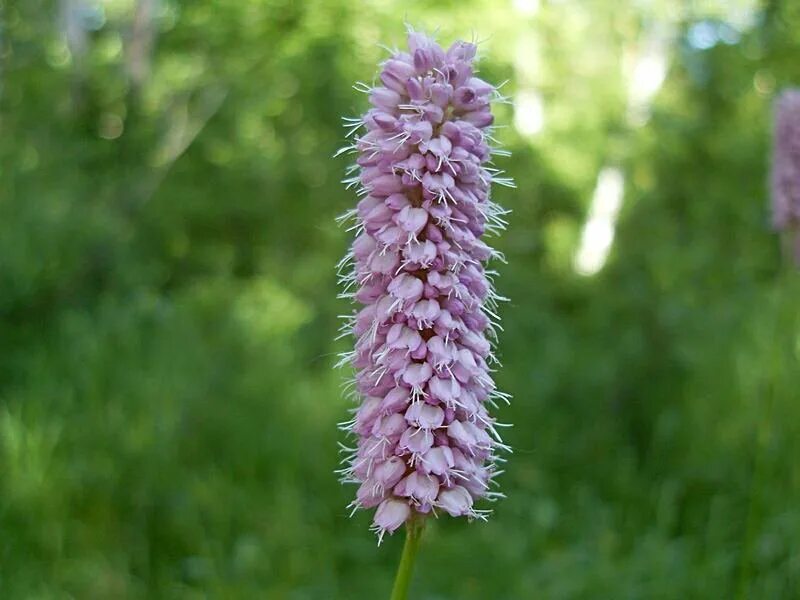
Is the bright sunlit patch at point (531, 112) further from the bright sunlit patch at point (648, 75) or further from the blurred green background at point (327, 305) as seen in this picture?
the bright sunlit patch at point (648, 75)

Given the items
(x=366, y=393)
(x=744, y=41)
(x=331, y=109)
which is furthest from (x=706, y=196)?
(x=366, y=393)

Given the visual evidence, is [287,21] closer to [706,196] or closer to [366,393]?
[706,196]

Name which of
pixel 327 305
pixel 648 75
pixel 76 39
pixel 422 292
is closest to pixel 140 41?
pixel 76 39

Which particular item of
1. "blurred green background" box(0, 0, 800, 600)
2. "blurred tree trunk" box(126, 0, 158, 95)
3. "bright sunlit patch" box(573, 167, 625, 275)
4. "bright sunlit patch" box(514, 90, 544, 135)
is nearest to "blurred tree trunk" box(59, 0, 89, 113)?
"blurred green background" box(0, 0, 800, 600)

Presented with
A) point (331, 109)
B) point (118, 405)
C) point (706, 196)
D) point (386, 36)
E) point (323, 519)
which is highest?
point (706, 196)

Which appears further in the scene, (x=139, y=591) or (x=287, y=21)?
(x=287, y=21)
